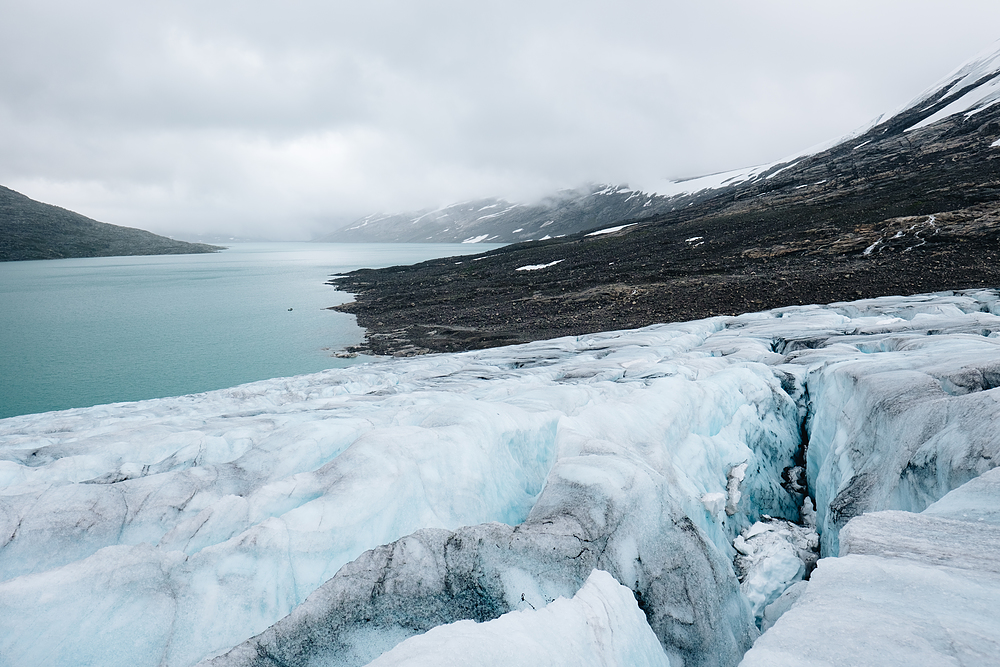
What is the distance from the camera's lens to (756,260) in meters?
43.6

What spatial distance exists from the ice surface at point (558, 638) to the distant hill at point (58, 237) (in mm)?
188532

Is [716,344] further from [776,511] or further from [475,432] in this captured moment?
[475,432]

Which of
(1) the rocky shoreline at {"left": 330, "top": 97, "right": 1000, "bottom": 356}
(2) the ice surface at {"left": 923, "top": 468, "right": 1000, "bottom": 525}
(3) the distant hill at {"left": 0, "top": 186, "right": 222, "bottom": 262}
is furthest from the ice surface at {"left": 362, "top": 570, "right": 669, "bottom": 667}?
(3) the distant hill at {"left": 0, "top": 186, "right": 222, "bottom": 262}

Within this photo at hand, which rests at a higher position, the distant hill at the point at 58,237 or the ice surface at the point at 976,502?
the distant hill at the point at 58,237

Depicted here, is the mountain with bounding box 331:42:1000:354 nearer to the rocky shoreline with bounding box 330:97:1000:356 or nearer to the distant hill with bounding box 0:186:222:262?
the rocky shoreline with bounding box 330:97:1000:356

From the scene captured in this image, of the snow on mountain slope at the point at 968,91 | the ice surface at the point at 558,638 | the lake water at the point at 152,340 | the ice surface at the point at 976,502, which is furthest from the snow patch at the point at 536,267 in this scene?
the snow on mountain slope at the point at 968,91

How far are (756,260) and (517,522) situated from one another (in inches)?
1721

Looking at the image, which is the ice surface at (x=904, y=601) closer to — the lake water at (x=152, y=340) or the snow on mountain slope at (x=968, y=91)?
the lake water at (x=152, y=340)

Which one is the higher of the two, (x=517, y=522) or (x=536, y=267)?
(x=536, y=267)

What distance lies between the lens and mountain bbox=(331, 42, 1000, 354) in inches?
1330

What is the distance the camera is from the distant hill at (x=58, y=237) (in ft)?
460

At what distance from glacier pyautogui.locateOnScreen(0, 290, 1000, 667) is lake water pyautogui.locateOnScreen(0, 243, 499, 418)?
1587cm

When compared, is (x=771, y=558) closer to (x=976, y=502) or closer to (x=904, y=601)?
(x=976, y=502)

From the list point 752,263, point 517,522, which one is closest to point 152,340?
point 517,522
